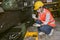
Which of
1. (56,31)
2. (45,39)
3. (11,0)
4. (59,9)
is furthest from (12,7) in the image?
(59,9)

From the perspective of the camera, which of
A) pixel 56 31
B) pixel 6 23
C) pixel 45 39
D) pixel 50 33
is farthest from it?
pixel 56 31

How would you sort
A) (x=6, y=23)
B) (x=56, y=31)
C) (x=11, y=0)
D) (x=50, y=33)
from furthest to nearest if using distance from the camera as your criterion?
(x=56, y=31), (x=50, y=33), (x=11, y=0), (x=6, y=23)

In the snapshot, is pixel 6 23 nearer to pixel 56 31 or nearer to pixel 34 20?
pixel 34 20

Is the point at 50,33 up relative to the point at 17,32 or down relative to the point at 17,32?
down

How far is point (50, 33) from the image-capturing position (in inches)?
171

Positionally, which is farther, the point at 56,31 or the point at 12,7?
the point at 56,31

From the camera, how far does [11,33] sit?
7.30 ft

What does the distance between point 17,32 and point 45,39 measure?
1.89 m

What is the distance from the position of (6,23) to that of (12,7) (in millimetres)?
1005

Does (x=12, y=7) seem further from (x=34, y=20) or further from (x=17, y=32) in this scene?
(x=34, y=20)

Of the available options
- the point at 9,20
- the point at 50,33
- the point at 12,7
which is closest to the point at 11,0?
the point at 12,7

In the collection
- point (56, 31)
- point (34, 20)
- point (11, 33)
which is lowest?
point (56, 31)

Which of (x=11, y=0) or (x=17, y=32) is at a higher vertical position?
(x=11, y=0)

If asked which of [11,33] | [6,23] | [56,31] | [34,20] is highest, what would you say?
[6,23]
